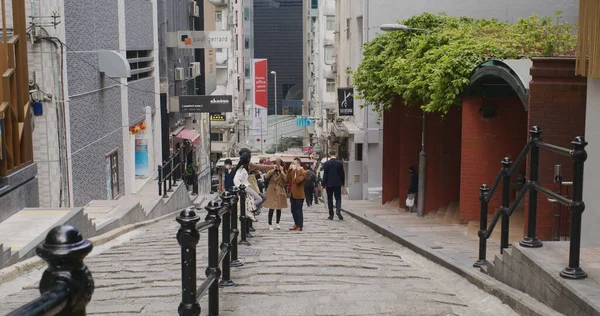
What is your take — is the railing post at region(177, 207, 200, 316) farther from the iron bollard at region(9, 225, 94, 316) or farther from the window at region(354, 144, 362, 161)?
the window at region(354, 144, 362, 161)

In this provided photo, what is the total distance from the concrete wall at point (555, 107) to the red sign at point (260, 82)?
66677mm

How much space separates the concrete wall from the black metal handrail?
15.5ft

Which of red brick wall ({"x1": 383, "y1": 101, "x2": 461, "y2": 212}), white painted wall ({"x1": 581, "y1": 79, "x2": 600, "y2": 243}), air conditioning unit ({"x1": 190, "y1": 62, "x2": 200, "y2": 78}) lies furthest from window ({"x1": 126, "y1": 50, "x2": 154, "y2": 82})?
white painted wall ({"x1": 581, "y1": 79, "x2": 600, "y2": 243})

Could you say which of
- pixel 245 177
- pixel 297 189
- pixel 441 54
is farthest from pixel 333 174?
pixel 245 177

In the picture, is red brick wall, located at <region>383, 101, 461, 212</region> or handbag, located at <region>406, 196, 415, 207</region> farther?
handbag, located at <region>406, 196, 415, 207</region>

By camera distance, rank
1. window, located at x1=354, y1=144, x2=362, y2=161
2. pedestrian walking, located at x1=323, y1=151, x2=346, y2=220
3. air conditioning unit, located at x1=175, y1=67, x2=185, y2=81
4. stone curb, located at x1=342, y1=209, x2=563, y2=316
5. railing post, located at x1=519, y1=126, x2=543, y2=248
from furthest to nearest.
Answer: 1. air conditioning unit, located at x1=175, y1=67, x2=185, y2=81
2. window, located at x1=354, y1=144, x2=362, y2=161
3. pedestrian walking, located at x1=323, y1=151, x2=346, y2=220
4. railing post, located at x1=519, y1=126, x2=543, y2=248
5. stone curb, located at x1=342, y1=209, x2=563, y2=316

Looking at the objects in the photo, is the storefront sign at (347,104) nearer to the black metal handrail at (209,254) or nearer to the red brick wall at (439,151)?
the red brick wall at (439,151)

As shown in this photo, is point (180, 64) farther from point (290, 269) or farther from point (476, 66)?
point (290, 269)

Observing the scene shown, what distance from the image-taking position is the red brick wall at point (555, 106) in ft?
34.0

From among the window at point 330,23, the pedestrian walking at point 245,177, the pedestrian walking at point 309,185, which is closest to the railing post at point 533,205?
the pedestrian walking at point 245,177

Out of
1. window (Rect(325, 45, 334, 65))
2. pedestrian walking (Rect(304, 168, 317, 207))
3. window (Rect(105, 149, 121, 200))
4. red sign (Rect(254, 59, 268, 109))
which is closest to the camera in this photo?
window (Rect(105, 149, 121, 200))

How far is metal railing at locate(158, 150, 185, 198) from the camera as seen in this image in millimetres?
20734

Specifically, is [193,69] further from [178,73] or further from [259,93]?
[259,93]

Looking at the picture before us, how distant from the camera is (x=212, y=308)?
6.11 metres
